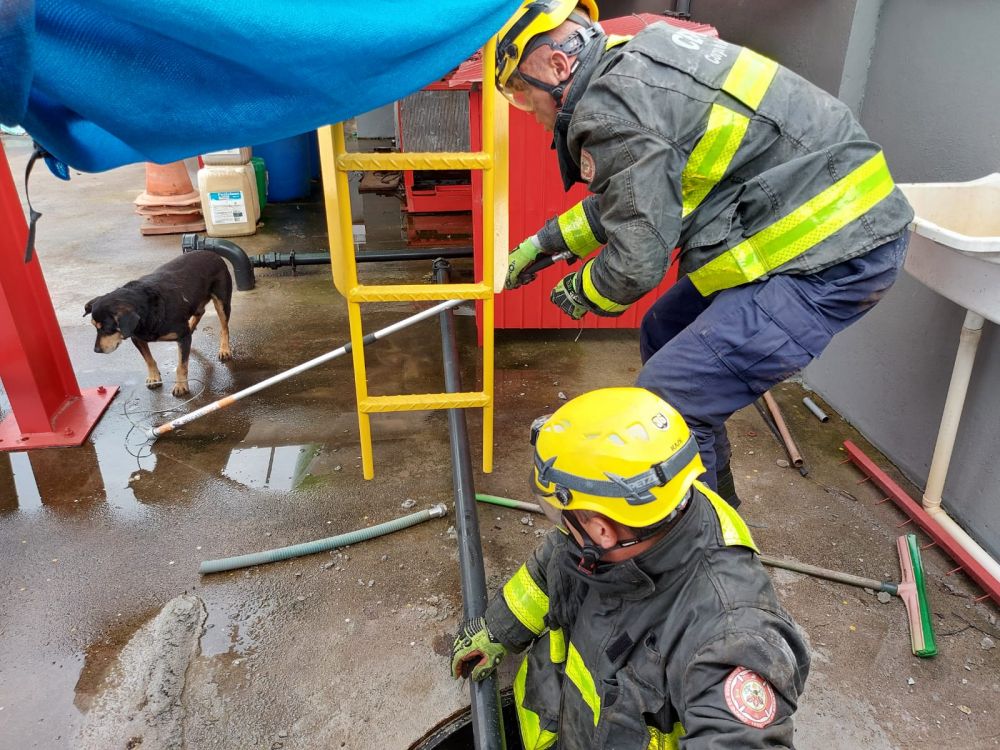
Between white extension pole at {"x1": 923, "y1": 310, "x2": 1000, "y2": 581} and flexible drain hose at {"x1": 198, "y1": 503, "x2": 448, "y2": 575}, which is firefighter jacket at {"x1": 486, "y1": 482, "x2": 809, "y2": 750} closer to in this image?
flexible drain hose at {"x1": 198, "y1": 503, "x2": 448, "y2": 575}

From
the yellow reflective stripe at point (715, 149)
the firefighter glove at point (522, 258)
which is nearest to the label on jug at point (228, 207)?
the firefighter glove at point (522, 258)

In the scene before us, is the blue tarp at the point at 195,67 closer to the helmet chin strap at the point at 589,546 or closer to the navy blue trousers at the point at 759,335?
the helmet chin strap at the point at 589,546

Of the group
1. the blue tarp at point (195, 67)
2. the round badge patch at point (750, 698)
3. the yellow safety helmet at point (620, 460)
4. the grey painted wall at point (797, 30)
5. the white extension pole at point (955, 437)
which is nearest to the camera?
the blue tarp at point (195, 67)

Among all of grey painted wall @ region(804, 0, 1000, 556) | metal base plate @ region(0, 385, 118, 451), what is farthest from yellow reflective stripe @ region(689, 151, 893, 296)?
metal base plate @ region(0, 385, 118, 451)

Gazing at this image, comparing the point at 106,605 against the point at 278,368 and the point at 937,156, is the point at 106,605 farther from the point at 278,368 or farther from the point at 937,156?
the point at 937,156

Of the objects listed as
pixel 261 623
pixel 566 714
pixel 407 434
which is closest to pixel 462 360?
pixel 407 434

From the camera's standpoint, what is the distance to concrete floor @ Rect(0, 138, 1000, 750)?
2.31 meters

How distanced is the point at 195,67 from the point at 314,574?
2198 millimetres

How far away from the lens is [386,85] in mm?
1406

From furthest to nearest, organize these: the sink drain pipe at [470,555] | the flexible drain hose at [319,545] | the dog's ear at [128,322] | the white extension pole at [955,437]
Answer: the dog's ear at [128,322]
the flexible drain hose at [319,545]
the white extension pole at [955,437]
the sink drain pipe at [470,555]

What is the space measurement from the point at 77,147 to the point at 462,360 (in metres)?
3.42

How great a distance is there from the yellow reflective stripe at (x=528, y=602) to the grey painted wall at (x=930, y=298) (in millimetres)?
2196

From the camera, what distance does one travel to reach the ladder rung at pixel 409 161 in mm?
2691

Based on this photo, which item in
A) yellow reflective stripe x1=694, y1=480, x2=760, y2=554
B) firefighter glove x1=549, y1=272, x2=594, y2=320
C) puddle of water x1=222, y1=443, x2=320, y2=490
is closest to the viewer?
yellow reflective stripe x1=694, y1=480, x2=760, y2=554
